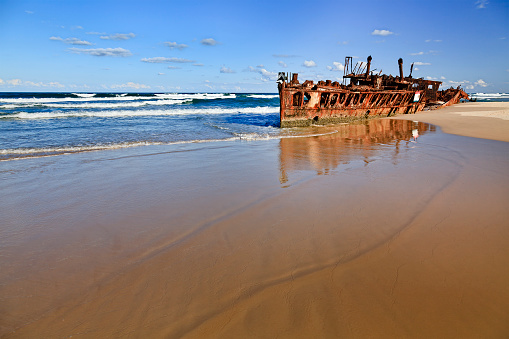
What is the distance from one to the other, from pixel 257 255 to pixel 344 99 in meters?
16.8

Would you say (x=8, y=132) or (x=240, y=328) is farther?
(x=8, y=132)

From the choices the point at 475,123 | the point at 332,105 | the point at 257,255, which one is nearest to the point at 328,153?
the point at 257,255

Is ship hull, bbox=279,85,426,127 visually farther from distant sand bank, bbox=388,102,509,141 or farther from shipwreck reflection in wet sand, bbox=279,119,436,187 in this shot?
shipwreck reflection in wet sand, bbox=279,119,436,187

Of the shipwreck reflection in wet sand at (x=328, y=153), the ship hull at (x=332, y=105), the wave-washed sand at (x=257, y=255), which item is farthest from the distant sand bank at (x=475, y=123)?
the wave-washed sand at (x=257, y=255)

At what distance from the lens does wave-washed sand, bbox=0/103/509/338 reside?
7.04 feet

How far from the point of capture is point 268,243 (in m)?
3.26

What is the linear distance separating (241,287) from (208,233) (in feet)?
3.82

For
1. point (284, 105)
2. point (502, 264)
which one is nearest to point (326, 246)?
point (502, 264)

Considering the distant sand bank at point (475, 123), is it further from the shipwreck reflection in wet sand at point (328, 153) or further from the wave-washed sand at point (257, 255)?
the wave-washed sand at point (257, 255)

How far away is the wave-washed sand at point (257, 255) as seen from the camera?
2.15m

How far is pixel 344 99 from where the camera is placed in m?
17.7

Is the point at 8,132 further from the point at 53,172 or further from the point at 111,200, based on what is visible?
the point at 111,200

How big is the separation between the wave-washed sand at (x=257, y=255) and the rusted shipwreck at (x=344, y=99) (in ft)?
33.5

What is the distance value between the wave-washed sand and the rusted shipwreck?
1021 centimetres
